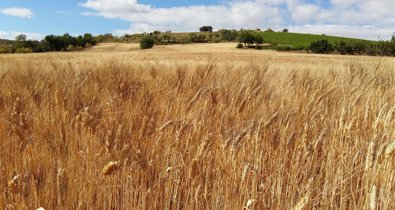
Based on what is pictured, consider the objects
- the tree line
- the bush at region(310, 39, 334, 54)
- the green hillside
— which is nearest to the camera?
the bush at region(310, 39, 334, 54)

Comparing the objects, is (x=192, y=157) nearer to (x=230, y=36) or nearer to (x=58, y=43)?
(x=58, y=43)

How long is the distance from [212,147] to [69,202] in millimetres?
647

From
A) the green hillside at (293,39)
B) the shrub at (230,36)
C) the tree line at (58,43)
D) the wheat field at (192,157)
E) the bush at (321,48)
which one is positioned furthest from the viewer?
the shrub at (230,36)

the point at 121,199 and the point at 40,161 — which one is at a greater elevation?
the point at 40,161

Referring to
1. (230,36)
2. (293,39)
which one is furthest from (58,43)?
(293,39)

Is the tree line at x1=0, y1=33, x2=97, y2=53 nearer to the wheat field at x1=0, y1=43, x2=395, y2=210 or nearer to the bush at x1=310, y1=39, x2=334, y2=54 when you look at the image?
the bush at x1=310, y1=39, x2=334, y2=54

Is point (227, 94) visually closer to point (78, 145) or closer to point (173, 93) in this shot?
point (173, 93)

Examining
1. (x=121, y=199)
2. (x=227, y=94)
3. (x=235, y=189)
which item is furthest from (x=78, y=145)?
(x=227, y=94)

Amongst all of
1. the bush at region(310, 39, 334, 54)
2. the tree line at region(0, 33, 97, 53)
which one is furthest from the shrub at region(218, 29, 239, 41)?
the tree line at region(0, 33, 97, 53)

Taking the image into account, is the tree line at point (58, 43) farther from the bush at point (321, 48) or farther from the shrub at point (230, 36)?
the bush at point (321, 48)

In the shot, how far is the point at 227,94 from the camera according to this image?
2.73 m

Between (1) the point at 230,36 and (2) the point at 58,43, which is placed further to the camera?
(1) the point at 230,36

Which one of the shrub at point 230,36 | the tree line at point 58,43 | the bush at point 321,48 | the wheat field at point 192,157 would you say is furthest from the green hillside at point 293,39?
the wheat field at point 192,157

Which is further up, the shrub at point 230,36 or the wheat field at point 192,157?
the shrub at point 230,36
